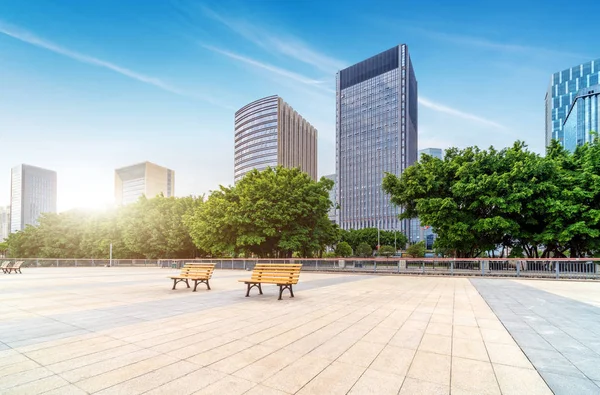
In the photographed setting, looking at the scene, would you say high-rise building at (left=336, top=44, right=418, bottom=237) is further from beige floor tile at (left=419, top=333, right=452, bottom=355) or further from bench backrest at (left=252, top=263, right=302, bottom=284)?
beige floor tile at (left=419, top=333, right=452, bottom=355)

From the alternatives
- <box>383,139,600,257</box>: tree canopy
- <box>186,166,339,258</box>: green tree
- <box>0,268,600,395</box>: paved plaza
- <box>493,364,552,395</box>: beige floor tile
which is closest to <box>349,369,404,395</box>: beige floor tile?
<box>0,268,600,395</box>: paved plaza

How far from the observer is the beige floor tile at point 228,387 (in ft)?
11.1

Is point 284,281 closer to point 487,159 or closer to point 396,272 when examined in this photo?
point 396,272

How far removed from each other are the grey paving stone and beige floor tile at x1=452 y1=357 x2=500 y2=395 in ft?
1.90

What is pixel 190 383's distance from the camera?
3.62 metres

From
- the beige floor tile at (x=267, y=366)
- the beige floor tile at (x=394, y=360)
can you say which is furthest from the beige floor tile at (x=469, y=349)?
the beige floor tile at (x=267, y=366)

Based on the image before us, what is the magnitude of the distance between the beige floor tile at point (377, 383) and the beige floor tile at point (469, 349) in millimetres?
1441

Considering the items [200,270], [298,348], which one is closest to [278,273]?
[200,270]

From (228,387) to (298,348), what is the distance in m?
1.63

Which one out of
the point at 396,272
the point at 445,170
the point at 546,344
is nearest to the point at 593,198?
the point at 445,170

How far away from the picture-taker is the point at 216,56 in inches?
861

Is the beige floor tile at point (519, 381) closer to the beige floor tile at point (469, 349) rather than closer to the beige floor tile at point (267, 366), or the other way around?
the beige floor tile at point (469, 349)

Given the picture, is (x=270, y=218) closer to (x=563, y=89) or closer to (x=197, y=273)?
(x=197, y=273)

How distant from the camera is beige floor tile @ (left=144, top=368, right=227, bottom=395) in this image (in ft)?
11.2
